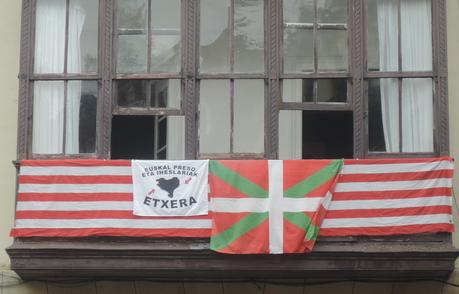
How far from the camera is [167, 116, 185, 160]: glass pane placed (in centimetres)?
933

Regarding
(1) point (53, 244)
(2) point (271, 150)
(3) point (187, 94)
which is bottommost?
(1) point (53, 244)

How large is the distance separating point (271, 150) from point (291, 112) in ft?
1.80

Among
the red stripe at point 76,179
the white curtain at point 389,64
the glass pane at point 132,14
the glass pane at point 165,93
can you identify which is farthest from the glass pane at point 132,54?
the white curtain at point 389,64

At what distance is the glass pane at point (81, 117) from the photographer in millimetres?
9367

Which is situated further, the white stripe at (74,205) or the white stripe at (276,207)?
the white stripe at (74,205)

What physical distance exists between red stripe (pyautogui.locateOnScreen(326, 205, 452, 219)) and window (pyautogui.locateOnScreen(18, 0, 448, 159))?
735 millimetres

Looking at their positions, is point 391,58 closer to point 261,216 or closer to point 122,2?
point 261,216

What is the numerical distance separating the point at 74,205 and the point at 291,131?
2675mm

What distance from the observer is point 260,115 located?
930 centimetres

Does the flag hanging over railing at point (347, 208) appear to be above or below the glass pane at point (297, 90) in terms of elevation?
→ below

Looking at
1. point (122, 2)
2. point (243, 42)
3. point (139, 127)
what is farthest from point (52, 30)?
point (243, 42)

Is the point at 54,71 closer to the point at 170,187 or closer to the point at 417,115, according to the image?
the point at 170,187

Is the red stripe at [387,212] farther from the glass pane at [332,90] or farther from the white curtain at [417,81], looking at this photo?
the glass pane at [332,90]

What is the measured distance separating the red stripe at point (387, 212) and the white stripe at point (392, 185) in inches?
9.2
